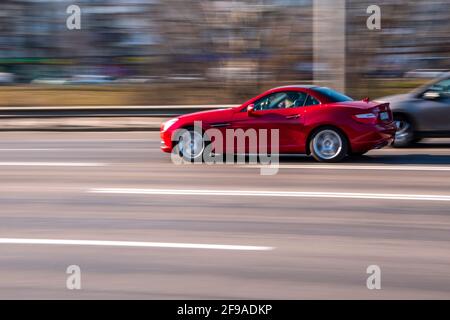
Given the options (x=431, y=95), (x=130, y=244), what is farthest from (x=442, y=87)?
(x=130, y=244)

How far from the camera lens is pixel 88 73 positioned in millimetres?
45594

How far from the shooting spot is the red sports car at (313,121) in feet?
38.6

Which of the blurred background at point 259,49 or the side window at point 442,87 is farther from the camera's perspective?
the blurred background at point 259,49

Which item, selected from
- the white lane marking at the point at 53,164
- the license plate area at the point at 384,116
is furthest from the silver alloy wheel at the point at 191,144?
the license plate area at the point at 384,116

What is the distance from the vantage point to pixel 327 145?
12.1 m

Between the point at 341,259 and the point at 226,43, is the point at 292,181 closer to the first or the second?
the point at 341,259

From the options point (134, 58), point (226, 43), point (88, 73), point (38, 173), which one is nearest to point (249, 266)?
point (38, 173)

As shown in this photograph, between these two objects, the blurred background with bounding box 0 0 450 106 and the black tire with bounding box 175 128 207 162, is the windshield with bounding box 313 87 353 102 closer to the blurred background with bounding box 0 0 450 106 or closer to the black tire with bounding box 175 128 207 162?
the black tire with bounding box 175 128 207 162

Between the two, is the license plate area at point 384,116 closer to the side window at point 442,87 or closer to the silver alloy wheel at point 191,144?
the side window at point 442,87

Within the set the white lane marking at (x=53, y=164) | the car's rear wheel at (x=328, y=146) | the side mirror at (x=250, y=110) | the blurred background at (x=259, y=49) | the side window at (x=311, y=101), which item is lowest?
the white lane marking at (x=53, y=164)

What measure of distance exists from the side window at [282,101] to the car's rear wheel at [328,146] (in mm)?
599

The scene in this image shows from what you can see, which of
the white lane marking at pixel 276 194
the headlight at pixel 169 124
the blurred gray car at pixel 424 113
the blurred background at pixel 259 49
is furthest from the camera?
the blurred background at pixel 259 49

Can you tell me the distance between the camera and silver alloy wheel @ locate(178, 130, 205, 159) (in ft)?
40.5
